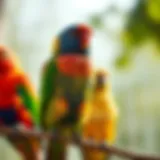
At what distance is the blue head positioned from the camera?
918mm

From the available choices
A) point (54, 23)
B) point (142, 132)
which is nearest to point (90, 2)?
point (54, 23)

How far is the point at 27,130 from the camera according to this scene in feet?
2.89

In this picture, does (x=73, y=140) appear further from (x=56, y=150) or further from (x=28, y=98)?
(x=28, y=98)

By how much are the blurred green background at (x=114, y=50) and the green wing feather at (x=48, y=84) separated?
0.42m

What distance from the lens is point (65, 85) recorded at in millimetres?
921

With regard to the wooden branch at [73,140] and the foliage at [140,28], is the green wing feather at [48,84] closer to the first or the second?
the wooden branch at [73,140]

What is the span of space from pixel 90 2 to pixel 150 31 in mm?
268

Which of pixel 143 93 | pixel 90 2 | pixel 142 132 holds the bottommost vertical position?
pixel 142 132

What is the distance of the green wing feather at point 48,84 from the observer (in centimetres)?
90

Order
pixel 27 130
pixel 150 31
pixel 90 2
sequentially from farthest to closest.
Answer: pixel 90 2 → pixel 150 31 → pixel 27 130

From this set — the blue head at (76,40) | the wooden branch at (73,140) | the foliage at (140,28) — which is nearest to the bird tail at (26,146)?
the wooden branch at (73,140)

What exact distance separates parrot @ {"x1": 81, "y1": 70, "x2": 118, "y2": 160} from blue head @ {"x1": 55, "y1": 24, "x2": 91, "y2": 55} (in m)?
0.06

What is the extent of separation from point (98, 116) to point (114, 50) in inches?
19.7

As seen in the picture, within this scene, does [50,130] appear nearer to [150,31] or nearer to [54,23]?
[150,31]
